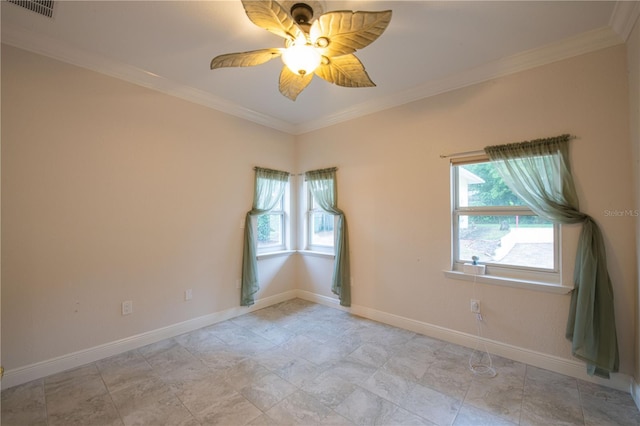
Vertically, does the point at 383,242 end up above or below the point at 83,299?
above

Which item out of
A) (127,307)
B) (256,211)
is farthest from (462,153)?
(127,307)

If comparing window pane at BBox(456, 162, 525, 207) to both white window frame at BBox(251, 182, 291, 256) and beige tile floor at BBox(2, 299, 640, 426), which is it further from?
white window frame at BBox(251, 182, 291, 256)

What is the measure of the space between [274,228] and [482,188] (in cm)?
286

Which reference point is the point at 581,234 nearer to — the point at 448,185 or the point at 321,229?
the point at 448,185

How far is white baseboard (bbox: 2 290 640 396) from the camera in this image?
2.12 meters

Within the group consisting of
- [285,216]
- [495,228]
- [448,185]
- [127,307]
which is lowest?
[127,307]

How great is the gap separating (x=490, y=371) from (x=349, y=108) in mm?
3230

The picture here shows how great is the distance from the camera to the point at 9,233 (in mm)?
2127

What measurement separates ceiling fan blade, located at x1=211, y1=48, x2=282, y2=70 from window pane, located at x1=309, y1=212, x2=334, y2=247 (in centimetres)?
255

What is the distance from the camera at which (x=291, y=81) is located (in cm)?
A: 206

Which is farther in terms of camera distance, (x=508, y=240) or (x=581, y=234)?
(x=508, y=240)

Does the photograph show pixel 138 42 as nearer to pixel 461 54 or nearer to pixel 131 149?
pixel 131 149

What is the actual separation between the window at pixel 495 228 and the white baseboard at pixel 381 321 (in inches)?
27.9

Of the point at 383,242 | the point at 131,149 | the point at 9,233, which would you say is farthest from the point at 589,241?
the point at 9,233
